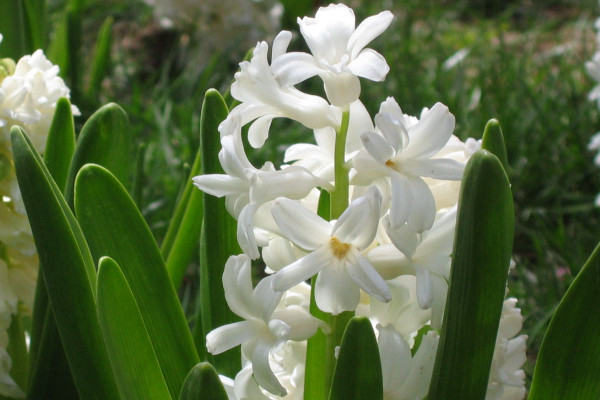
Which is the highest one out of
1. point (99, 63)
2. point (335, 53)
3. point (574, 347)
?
point (99, 63)

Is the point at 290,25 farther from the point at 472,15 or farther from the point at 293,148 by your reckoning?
the point at 293,148

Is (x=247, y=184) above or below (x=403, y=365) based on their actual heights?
above

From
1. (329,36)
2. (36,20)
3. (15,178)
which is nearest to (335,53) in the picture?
(329,36)

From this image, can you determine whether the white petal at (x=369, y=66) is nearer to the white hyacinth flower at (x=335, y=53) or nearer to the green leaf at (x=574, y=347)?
the white hyacinth flower at (x=335, y=53)

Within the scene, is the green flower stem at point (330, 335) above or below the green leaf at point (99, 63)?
below

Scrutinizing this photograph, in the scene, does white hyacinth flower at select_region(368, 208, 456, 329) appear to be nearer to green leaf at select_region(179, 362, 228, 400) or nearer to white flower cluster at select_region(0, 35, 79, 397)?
green leaf at select_region(179, 362, 228, 400)

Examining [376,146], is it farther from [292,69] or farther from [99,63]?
[99,63]

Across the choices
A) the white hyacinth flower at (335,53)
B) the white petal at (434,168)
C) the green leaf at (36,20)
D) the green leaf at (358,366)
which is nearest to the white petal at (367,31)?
the white hyacinth flower at (335,53)
